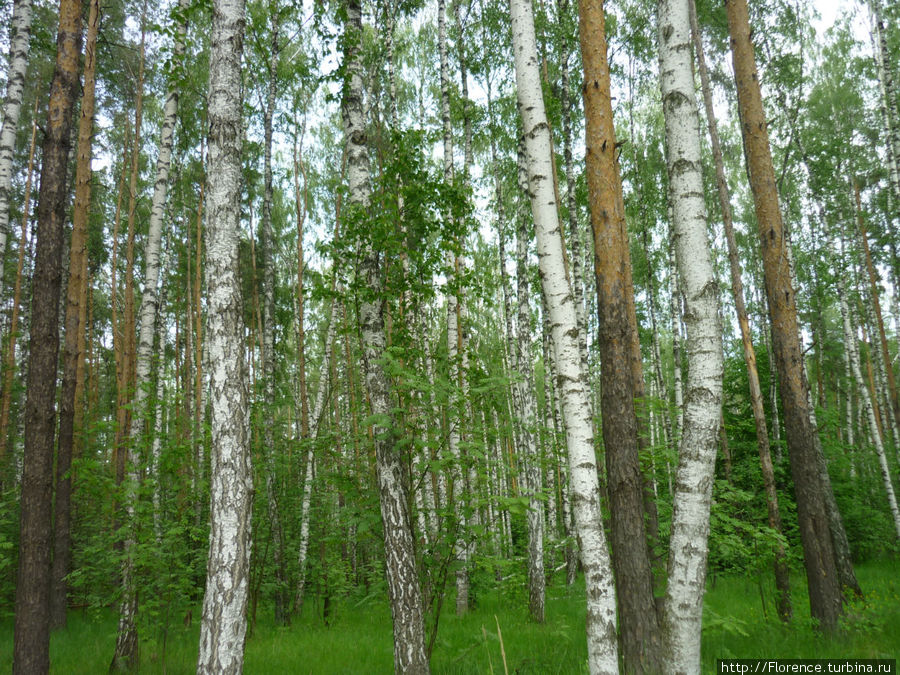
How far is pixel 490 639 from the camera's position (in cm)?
629

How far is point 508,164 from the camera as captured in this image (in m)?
13.4

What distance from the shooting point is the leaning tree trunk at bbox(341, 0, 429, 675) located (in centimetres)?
410

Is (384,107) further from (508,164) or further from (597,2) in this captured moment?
(597,2)

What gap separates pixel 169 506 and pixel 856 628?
7.36 metres

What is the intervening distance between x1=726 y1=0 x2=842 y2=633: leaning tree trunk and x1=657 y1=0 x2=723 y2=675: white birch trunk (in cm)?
285

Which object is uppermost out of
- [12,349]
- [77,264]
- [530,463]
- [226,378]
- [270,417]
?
[77,264]

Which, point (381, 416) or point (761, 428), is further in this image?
point (761, 428)

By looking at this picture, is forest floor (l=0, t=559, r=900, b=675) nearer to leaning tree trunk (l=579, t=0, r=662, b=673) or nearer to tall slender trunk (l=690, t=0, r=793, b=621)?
tall slender trunk (l=690, t=0, r=793, b=621)

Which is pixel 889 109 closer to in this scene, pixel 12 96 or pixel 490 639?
pixel 490 639

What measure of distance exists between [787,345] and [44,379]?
7.77m

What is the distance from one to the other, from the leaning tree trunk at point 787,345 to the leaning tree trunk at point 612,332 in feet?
7.15

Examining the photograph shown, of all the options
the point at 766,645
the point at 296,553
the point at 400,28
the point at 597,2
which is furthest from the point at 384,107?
the point at 766,645

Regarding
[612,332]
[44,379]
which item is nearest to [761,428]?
[612,332]

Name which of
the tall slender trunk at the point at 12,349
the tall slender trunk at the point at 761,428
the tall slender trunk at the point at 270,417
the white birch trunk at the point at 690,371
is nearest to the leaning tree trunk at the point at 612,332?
the white birch trunk at the point at 690,371
